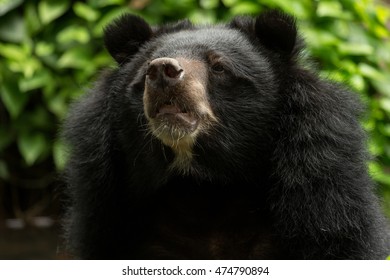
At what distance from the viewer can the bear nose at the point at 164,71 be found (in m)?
4.38

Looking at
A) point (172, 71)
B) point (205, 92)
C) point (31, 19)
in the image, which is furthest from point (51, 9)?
point (172, 71)

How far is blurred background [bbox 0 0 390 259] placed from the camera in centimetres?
732

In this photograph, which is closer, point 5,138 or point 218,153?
point 218,153

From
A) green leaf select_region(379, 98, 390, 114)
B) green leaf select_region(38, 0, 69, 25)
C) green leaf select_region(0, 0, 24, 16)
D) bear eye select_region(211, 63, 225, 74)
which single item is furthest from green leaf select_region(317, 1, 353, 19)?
bear eye select_region(211, 63, 225, 74)

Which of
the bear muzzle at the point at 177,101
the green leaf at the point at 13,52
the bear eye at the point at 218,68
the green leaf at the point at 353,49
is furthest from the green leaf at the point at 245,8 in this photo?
the bear muzzle at the point at 177,101

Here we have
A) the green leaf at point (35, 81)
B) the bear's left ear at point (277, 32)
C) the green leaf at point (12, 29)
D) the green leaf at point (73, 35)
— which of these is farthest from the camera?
the green leaf at point (12, 29)

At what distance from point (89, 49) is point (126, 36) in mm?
2633

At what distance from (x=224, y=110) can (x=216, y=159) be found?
0.89ft

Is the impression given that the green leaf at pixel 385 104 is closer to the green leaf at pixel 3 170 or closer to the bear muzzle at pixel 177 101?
the bear muzzle at pixel 177 101

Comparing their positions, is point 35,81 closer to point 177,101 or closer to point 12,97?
point 12,97

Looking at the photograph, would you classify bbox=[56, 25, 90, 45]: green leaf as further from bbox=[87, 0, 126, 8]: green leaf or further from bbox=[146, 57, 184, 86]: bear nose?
bbox=[146, 57, 184, 86]: bear nose

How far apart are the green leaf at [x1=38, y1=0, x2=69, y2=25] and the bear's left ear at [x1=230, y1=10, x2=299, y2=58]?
312 cm

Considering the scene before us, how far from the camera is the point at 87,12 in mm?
7609

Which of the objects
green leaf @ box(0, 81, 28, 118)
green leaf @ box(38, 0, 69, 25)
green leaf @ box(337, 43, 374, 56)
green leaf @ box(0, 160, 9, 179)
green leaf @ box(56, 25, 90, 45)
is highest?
green leaf @ box(38, 0, 69, 25)
